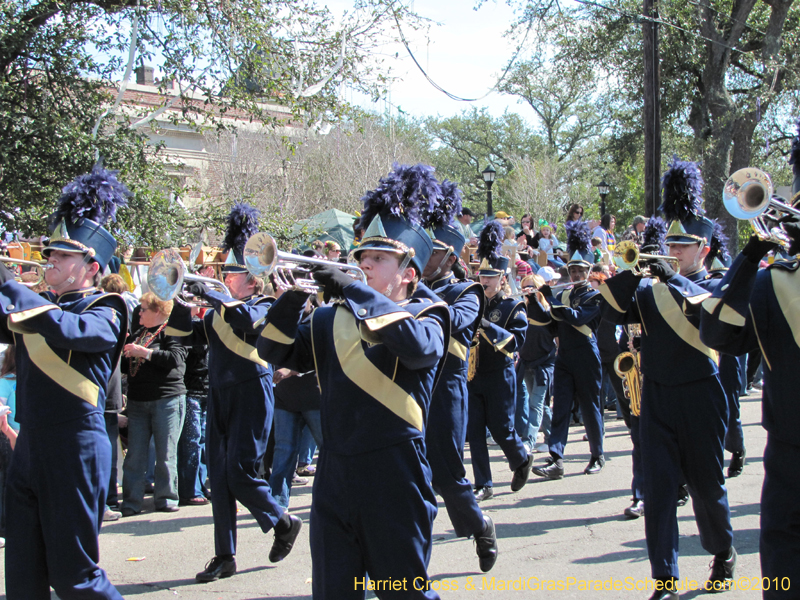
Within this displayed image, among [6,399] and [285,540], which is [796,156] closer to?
[285,540]

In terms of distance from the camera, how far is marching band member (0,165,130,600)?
396cm

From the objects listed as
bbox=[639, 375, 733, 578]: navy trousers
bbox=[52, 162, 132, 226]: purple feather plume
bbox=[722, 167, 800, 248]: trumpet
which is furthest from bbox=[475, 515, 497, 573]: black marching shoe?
bbox=[52, 162, 132, 226]: purple feather plume

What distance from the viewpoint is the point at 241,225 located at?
627 centimetres

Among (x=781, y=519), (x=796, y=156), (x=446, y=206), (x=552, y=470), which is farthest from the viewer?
(x=552, y=470)

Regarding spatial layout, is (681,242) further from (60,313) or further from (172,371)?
(172,371)

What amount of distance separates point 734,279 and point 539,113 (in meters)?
47.5

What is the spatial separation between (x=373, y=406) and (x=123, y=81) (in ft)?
30.9

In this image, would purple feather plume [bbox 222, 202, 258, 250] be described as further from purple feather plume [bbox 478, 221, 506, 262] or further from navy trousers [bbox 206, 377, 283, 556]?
purple feather plume [bbox 478, 221, 506, 262]

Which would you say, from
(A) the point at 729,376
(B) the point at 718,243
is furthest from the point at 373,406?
(A) the point at 729,376

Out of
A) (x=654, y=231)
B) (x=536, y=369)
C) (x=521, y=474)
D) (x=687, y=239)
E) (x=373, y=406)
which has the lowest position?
(x=521, y=474)

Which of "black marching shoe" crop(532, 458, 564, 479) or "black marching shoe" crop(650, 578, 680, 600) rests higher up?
"black marching shoe" crop(650, 578, 680, 600)

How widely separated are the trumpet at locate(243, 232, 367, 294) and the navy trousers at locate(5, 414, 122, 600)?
1.27m

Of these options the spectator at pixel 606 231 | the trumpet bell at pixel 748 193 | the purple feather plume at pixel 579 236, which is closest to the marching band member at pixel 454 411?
the trumpet bell at pixel 748 193

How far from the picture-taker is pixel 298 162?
91.3 feet
